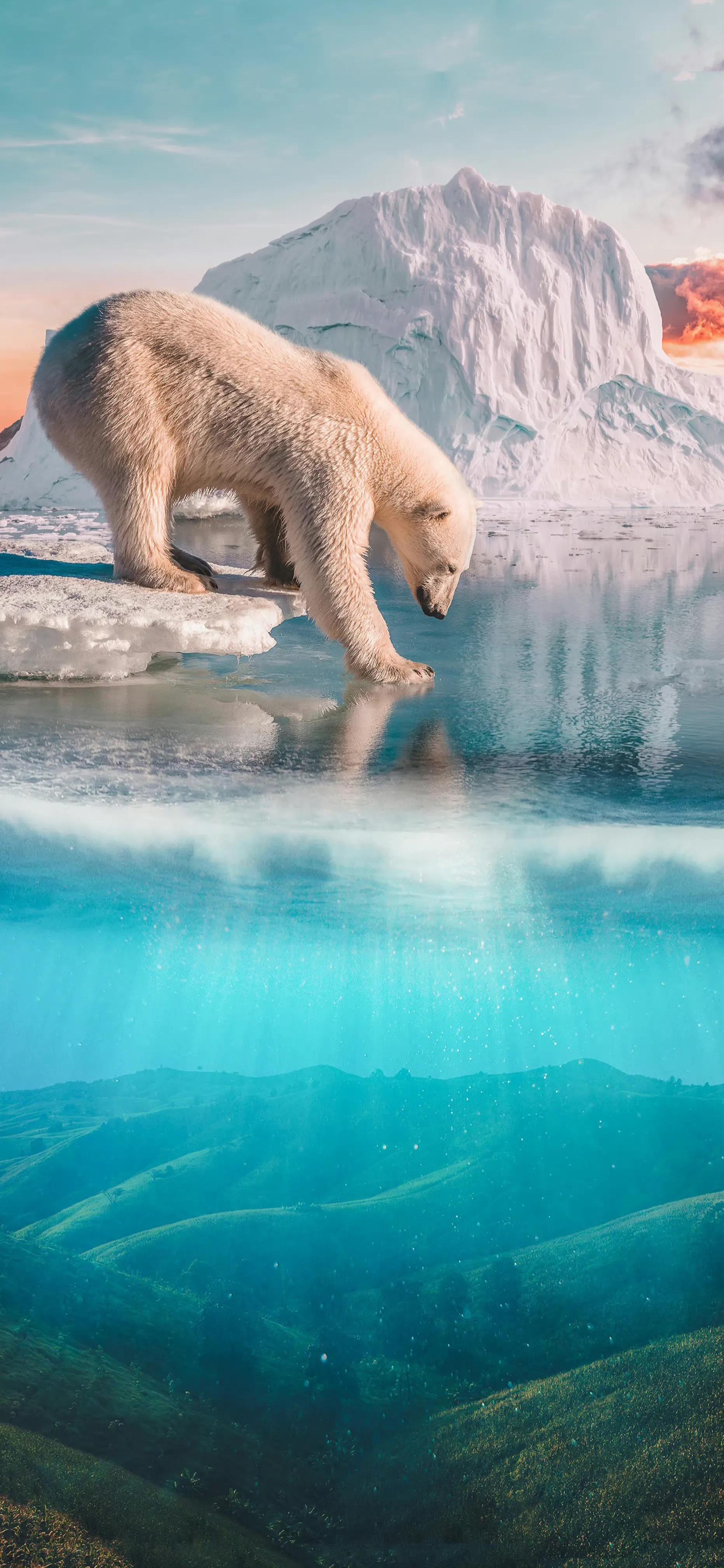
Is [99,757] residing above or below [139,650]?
below

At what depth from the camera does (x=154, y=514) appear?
4809 mm

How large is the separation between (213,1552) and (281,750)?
101 inches

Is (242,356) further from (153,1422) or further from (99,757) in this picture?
(153,1422)

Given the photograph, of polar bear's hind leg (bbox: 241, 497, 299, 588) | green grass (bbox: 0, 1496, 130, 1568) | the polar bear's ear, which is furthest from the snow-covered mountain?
green grass (bbox: 0, 1496, 130, 1568)

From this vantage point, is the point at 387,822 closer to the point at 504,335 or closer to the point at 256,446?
the point at 256,446

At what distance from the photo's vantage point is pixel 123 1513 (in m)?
2.20

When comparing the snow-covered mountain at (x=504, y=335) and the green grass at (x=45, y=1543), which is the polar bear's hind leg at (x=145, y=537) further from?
the snow-covered mountain at (x=504, y=335)

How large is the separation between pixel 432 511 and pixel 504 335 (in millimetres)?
23155

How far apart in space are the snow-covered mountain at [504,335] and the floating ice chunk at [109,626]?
19.3 metres

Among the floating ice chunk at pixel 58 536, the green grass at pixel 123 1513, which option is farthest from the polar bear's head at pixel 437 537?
the green grass at pixel 123 1513

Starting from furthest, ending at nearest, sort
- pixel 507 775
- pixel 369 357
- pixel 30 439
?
1. pixel 369 357
2. pixel 30 439
3. pixel 507 775

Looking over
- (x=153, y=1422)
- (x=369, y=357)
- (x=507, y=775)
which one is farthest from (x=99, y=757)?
(x=369, y=357)

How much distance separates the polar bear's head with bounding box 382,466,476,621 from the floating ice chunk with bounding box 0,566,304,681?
665 millimetres

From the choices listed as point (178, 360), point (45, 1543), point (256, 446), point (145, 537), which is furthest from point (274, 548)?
point (45, 1543)
